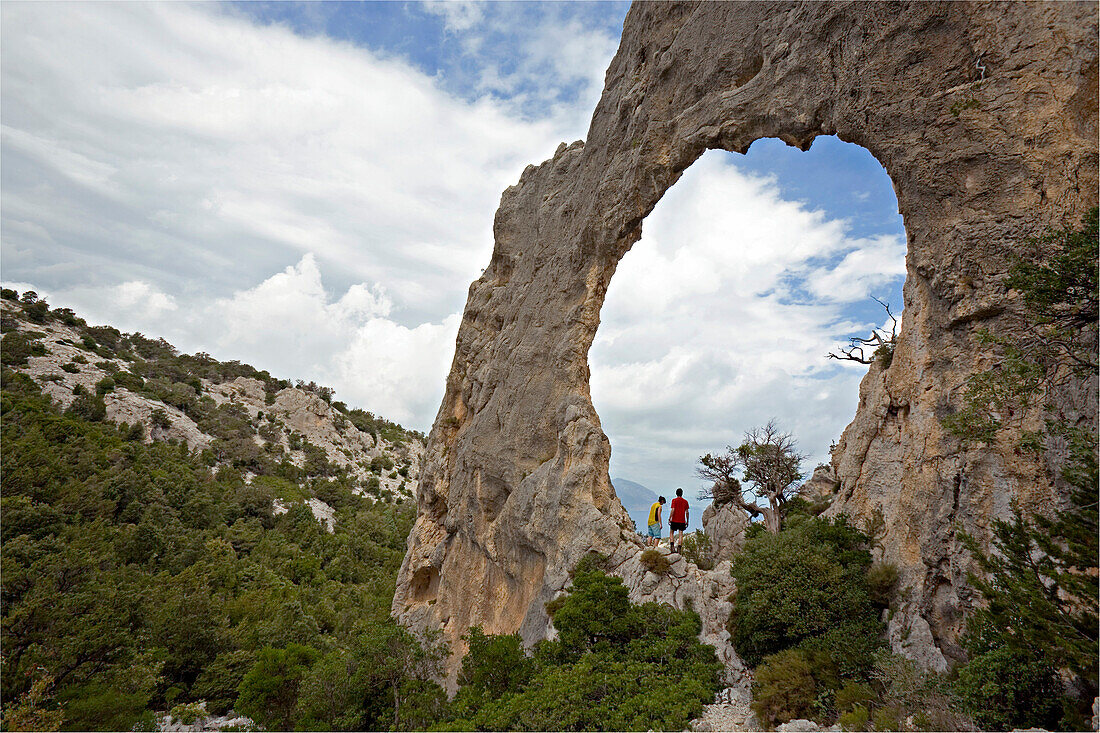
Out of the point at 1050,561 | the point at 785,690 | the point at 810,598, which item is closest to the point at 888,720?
the point at 785,690

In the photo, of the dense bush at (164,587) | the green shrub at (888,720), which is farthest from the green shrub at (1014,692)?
the dense bush at (164,587)

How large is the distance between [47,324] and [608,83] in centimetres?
6205

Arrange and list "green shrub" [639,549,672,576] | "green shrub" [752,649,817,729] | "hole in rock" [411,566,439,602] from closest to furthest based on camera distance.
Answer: "green shrub" [752,649,817,729] → "green shrub" [639,549,672,576] → "hole in rock" [411,566,439,602]

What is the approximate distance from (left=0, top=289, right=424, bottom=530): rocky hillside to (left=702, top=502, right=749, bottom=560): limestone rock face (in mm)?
39608

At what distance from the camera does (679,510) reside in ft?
51.5

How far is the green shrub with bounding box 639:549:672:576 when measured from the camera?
1346 centimetres

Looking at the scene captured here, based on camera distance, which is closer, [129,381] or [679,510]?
[679,510]

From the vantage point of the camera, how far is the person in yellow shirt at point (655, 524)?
52.9 feet

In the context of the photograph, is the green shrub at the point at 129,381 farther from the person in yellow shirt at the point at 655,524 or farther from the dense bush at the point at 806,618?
the dense bush at the point at 806,618

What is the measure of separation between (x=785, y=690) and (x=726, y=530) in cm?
839

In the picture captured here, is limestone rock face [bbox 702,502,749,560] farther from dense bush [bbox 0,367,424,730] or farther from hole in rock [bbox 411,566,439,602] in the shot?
hole in rock [bbox 411,566,439,602]

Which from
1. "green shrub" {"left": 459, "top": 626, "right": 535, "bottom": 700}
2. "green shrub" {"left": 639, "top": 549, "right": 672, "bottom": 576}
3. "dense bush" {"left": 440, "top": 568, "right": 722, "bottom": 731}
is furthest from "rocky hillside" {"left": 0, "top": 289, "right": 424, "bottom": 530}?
"green shrub" {"left": 639, "top": 549, "right": 672, "bottom": 576}

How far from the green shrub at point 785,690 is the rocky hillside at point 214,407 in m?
44.8

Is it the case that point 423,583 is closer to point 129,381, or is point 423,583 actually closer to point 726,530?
point 726,530
